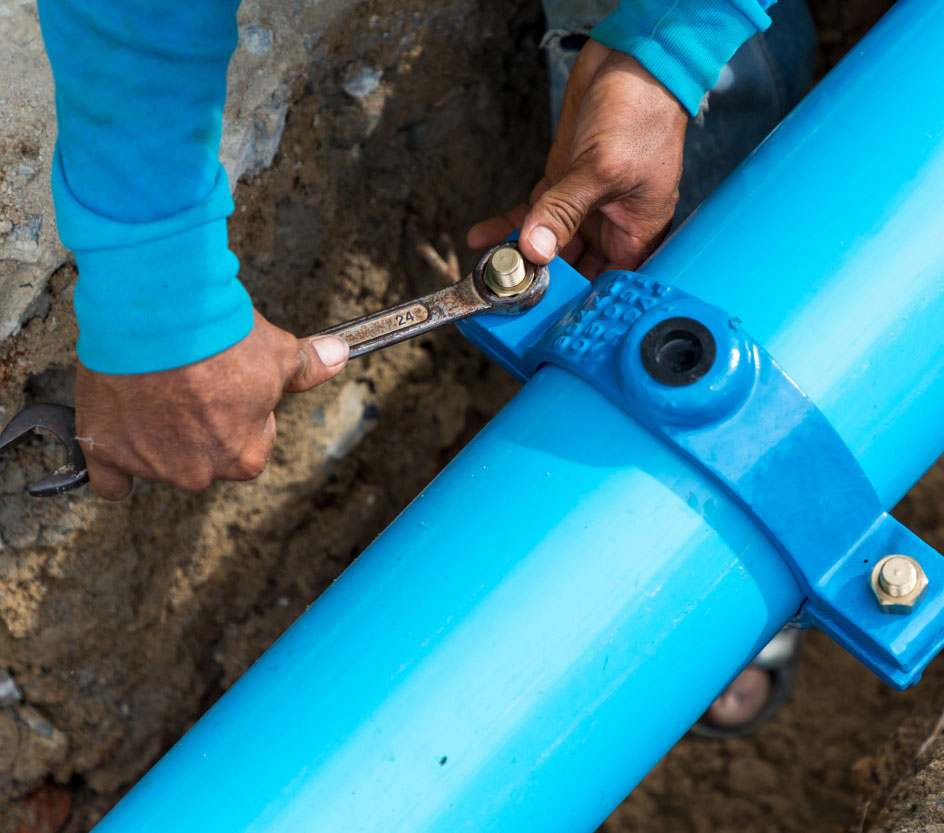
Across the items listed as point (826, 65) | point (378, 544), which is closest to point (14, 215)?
point (378, 544)

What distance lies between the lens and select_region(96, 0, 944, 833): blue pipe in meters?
0.83

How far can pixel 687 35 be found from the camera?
1.08 metres

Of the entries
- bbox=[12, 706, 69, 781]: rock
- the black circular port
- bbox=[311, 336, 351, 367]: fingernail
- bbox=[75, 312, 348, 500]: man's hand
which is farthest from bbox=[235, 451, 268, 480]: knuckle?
bbox=[12, 706, 69, 781]: rock

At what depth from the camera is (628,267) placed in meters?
1.24

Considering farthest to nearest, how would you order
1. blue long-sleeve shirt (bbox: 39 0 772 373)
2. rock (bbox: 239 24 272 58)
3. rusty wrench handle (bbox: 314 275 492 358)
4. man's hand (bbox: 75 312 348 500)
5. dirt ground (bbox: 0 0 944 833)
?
dirt ground (bbox: 0 0 944 833), rock (bbox: 239 24 272 58), rusty wrench handle (bbox: 314 275 492 358), man's hand (bbox: 75 312 348 500), blue long-sleeve shirt (bbox: 39 0 772 373)

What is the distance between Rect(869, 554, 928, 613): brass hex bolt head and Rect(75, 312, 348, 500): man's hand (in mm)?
577

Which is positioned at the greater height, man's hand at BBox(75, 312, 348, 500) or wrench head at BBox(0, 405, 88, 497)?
man's hand at BBox(75, 312, 348, 500)

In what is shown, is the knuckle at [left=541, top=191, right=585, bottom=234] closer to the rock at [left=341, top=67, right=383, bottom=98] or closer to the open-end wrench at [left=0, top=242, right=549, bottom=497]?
the open-end wrench at [left=0, top=242, right=549, bottom=497]

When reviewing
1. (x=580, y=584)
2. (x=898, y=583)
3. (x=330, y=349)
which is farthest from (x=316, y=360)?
(x=898, y=583)

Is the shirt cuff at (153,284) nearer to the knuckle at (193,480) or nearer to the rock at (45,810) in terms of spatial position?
the knuckle at (193,480)

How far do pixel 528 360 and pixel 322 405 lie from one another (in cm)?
63

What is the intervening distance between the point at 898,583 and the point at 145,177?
0.77 m

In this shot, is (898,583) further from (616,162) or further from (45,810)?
(45,810)

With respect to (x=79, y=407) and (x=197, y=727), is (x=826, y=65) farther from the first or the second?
(x=197, y=727)
